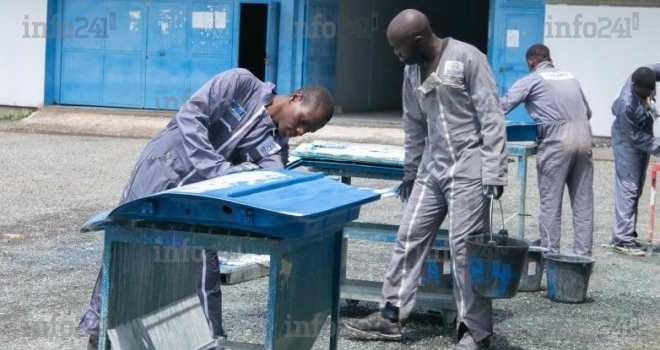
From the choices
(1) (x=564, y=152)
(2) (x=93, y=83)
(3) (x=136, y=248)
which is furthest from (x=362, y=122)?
(3) (x=136, y=248)

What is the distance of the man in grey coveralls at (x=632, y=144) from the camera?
30.5 ft

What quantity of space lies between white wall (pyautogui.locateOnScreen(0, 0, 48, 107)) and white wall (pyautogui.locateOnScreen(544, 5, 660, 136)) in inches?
344

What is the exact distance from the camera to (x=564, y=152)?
26.9ft

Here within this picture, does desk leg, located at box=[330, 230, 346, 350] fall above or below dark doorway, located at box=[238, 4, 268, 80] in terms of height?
below

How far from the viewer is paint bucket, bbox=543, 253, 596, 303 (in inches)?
293

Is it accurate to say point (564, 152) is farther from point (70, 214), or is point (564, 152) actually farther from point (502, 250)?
point (70, 214)

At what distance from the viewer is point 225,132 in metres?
5.40

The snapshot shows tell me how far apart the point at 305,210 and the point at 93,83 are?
1587 centimetres

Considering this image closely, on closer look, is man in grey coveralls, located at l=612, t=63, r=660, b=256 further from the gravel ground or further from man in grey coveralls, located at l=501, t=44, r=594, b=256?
man in grey coveralls, located at l=501, t=44, r=594, b=256

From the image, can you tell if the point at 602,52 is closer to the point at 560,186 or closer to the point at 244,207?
the point at 560,186

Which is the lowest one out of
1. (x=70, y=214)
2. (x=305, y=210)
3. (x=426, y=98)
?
(x=70, y=214)

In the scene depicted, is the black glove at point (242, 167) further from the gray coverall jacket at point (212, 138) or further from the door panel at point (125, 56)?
the door panel at point (125, 56)

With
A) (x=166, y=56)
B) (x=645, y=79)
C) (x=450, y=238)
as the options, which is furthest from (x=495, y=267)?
(x=166, y=56)

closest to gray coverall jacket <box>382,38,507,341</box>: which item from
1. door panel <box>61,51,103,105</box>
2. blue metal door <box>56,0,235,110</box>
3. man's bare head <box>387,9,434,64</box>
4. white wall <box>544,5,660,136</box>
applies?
man's bare head <box>387,9,434,64</box>
